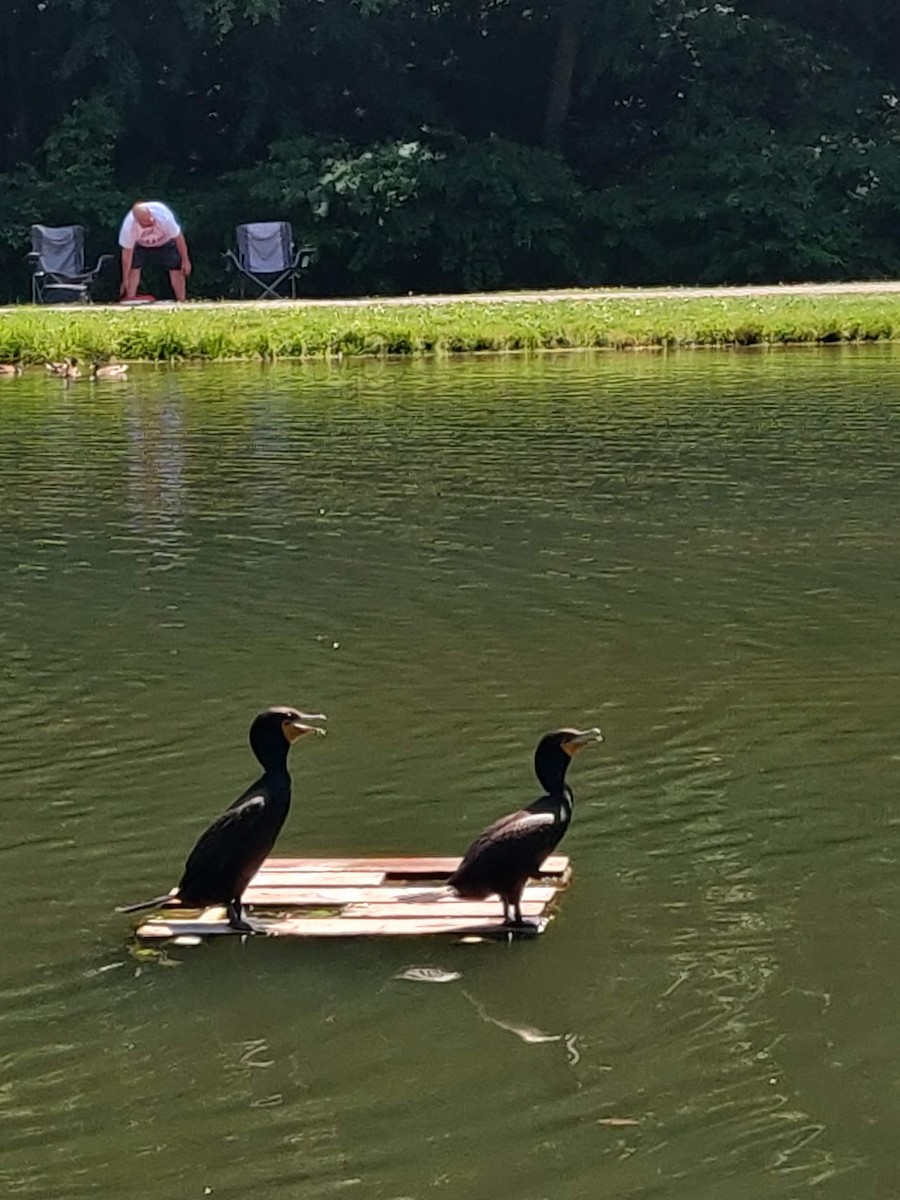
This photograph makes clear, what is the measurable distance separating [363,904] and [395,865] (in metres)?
0.37

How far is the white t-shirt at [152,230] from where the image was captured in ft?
109

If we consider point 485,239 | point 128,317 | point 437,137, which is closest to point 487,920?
point 128,317

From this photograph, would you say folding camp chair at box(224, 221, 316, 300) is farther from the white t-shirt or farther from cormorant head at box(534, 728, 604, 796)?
cormorant head at box(534, 728, 604, 796)

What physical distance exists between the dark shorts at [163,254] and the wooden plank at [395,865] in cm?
2664

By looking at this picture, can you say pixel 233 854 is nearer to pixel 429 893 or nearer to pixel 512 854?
pixel 429 893

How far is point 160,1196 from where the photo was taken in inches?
211

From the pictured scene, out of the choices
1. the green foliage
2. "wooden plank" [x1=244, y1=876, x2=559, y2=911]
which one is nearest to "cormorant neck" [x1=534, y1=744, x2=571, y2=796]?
"wooden plank" [x1=244, y1=876, x2=559, y2=911]

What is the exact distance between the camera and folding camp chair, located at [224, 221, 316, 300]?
34.9m

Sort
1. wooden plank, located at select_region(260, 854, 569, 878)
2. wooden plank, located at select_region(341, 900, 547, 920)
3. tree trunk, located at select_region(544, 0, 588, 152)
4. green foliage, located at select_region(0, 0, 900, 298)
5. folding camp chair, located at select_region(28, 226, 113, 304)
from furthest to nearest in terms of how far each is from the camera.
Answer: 1. tree trunk, located at select_region(544, 0, 588, 152)
2. green foliage, located at select_region(0, 0, 900, 298)
3. folding camp chair, located at select_region(28, 226, 113, 304)
4. wooden plank, located at select_region(260, 854, 569, 878)
5. wooden plank, located at select_region(341, 900, 547, 920)

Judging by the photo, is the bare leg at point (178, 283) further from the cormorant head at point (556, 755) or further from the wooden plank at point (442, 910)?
the wooden plank at point (442, 910)

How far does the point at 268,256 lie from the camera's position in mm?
35250

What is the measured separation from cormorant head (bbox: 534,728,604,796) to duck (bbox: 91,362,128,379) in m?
17.7

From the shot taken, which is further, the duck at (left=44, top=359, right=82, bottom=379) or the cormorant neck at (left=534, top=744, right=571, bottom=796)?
the duck at (left=44, top=359, right=82, bottom=379)

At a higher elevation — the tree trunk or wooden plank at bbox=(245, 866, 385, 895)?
the tree trunk
